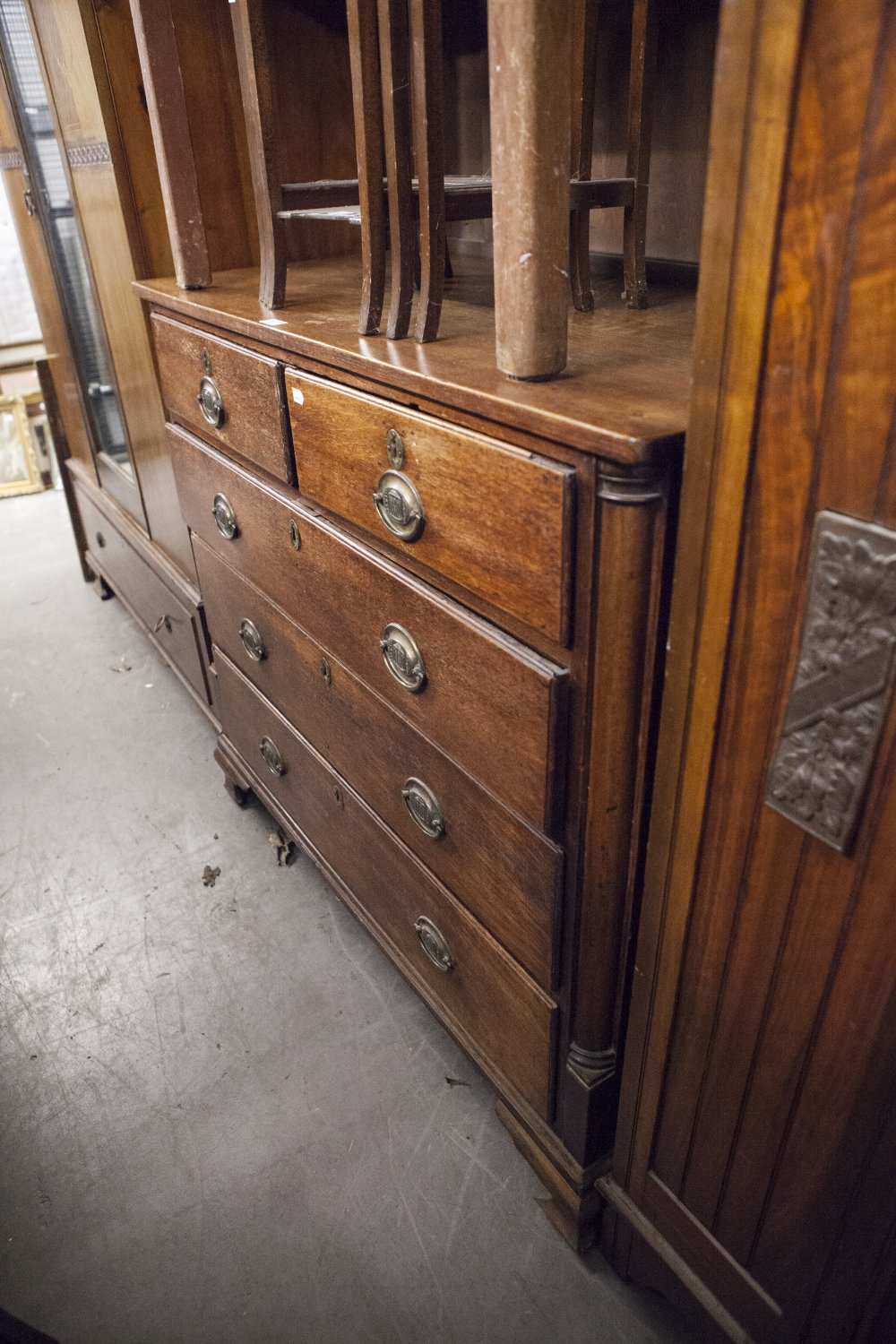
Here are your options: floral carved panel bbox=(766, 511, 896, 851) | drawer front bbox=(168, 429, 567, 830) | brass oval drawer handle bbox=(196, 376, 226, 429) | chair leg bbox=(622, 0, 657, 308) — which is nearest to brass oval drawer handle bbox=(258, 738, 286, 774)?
drawer front bbox=(168, 429, 567, 830)

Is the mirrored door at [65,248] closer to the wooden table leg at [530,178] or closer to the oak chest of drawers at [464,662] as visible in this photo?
the oak chest of drawers at [464,662]

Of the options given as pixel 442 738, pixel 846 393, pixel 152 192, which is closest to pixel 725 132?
pixel 846 393

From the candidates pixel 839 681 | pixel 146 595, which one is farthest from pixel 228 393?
pixel 146 595

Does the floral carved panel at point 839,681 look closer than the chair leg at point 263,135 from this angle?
Yes

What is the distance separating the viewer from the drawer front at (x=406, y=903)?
3.88 feet

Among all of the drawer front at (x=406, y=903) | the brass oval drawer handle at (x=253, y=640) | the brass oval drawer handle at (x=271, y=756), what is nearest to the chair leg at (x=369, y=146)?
the brass oval drawer handle at (x=253, y=640)

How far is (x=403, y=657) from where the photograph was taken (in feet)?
3.72

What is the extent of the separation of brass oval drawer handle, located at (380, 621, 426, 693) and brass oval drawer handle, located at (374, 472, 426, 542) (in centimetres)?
13

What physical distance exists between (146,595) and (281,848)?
97 cm

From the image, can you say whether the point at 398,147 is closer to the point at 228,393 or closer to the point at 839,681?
the point at 228,393

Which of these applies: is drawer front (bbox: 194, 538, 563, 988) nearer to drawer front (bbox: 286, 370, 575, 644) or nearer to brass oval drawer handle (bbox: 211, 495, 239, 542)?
brass oval drawer handle (bbox: 211, 495, 239, 542)

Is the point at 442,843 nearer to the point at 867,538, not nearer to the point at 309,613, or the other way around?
the point at 309,613

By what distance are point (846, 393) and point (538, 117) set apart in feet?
1.30

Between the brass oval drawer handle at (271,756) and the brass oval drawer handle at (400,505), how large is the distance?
0.81 meters
